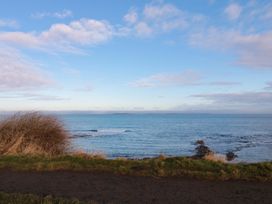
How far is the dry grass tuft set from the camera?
65.2 ft

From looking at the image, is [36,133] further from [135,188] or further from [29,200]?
[29,200]

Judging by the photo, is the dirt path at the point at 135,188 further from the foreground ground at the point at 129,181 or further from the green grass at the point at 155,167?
the green grass at the point at 155,167

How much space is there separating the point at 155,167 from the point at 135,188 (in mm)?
2505

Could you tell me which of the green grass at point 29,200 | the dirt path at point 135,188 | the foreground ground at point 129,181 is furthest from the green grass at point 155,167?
the green grass at point 29,200

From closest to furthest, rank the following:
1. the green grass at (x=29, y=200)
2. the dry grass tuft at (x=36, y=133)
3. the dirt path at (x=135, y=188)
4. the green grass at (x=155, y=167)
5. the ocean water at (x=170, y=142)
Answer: the green grass at (x=29, y=200), the dirt path at (x=135, y=188), the green grass at (x=155, y=167), the dry grass tuft at (x=36, y=133), the ocean water at (x=170, y=142)

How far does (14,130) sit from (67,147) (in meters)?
2.69

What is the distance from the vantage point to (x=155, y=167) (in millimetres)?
13266

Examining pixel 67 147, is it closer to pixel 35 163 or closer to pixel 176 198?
pixel 35 163

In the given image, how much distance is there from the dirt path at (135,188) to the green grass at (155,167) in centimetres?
56

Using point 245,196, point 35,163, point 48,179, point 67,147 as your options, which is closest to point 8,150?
point 67,147

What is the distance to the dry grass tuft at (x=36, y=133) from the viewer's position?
1986 cm

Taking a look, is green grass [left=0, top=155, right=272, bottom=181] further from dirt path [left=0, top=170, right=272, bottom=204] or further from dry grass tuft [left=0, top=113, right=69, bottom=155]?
dry grass tuft [left=0, top=113, right=69, bottom=155]

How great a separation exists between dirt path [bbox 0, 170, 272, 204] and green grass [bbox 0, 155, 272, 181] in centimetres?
56

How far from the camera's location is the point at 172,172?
499 inches
